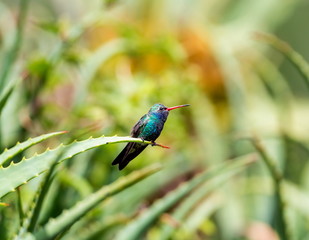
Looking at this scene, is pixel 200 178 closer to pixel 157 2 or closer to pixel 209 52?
pixel 209 52

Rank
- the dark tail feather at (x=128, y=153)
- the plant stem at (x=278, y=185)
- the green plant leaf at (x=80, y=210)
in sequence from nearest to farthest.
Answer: the dark tail feather at (x=128, y=153) → the green plant leaf at (x=80, y=210) → the plant stem at (x=278, y=185)

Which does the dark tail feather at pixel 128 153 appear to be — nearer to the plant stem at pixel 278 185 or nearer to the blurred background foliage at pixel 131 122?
the blurred background foliage at pixel 131 122

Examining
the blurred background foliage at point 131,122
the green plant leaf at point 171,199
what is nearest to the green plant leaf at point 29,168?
the blurred background foliage at point 131,122

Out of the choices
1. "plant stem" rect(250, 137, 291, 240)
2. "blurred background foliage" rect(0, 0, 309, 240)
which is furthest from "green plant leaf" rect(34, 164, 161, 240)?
"plant stem" rect(250, 137, 291, 240)

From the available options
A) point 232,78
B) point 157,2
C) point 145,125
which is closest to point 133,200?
point 145,125

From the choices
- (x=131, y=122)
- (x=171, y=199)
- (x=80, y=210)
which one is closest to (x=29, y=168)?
(x=80, y=210)

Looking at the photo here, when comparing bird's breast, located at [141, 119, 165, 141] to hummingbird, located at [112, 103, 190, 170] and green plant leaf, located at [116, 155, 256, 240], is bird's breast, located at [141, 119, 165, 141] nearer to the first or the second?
hummingbird, located at [112, 103, 190, 170]
